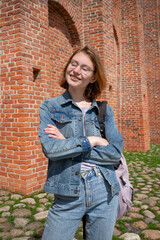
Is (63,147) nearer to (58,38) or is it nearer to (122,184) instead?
(122,184)

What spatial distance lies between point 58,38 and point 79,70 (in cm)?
447

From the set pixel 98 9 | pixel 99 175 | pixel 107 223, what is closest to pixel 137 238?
pixel 107 223

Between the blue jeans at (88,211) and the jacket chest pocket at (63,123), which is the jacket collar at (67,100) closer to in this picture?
the jacket chest pocket at (63,123)

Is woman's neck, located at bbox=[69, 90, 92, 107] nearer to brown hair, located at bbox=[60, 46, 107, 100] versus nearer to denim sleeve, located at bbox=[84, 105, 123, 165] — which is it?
brown hair, located at bbox=[60, 46, 107, 100]

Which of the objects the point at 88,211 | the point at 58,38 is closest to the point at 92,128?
the point at 88,211

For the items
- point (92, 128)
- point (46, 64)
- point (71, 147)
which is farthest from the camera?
point (46, 64)

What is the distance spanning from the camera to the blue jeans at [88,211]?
125 cm

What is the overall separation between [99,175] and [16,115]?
2.85 meters

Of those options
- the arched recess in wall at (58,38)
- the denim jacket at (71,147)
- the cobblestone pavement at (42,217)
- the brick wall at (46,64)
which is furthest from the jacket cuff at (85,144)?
the arched recess in wall at (58,38)

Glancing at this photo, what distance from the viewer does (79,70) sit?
1.51 m

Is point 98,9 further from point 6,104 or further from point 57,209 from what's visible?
point 57,209

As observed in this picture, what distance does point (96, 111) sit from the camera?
161 cm

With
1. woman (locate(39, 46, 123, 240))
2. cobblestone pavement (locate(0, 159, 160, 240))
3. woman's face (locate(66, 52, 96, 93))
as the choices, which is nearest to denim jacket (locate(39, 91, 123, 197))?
woman (locate(39, 46, 123, 240))

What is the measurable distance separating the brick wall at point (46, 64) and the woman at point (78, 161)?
2.45 meters
